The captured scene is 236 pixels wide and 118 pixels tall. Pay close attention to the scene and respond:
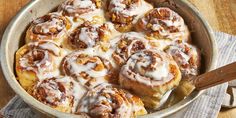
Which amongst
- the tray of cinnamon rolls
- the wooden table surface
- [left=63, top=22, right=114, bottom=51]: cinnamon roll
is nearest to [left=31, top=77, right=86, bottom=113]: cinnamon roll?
the tray of cinnamon rolls

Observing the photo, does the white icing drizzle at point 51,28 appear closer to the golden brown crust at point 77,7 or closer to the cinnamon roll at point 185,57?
the golden brown crust at point 77,7

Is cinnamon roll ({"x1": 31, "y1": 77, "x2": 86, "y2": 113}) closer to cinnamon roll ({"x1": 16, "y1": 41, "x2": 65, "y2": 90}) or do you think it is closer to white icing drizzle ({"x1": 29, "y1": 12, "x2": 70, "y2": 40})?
cinnamon roll ({"x1": 16, "y1": 41, "x2": 65, "y2": 90})

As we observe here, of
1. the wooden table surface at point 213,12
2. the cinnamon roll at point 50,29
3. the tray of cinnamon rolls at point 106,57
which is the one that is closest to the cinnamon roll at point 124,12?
the tray of cinnamon rolls at point 106,57

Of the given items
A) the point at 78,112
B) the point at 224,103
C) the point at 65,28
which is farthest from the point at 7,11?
the point at 224,103

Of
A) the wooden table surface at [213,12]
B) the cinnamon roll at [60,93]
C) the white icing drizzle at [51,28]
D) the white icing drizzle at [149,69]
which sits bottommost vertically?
the wooden table surface at [213,12]

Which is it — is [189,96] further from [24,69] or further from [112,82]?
[24,69]

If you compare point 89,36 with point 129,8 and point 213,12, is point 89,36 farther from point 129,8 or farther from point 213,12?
point 213,12

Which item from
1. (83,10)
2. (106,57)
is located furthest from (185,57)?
(83,10)
